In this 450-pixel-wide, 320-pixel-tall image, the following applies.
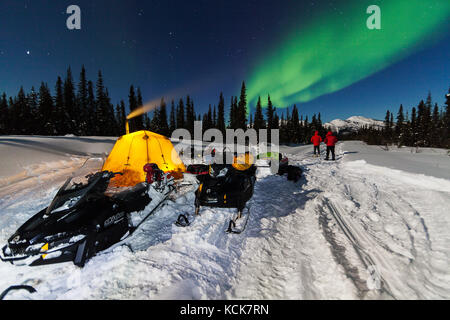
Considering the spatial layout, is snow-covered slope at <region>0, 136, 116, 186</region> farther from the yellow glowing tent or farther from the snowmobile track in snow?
the snowmobile track in snow

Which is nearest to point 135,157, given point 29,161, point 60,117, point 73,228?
point 73,228

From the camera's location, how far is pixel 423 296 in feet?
6.91

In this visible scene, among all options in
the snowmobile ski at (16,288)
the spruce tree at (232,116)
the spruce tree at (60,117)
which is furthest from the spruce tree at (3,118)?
the snowmobile ski at (16,288)

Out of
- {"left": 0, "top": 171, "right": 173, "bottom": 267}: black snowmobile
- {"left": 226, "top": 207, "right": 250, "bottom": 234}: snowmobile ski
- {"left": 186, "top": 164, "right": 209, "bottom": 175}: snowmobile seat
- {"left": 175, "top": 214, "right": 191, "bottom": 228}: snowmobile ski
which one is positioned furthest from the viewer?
{"left": 186, "top": 164, "right": 209, "bottom": 175}: snowmobile seat

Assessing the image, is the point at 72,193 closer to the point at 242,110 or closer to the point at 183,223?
the point at 183,223

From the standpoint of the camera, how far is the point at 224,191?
14.4ft

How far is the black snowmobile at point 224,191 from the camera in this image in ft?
13.8

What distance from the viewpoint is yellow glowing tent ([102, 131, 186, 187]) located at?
21.7 ft

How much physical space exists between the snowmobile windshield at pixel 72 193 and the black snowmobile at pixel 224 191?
1845 mm

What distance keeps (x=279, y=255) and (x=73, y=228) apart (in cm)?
325

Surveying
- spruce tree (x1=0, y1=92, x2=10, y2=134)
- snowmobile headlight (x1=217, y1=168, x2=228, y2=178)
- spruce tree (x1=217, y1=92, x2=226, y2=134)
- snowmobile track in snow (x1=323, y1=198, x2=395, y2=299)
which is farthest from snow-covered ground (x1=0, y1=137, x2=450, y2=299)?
spruce tree (x1=0, y1=92, x2=10, y2=134)

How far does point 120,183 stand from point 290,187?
20.6 ft

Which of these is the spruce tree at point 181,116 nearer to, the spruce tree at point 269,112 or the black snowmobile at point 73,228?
the spruce tree at point 269,112

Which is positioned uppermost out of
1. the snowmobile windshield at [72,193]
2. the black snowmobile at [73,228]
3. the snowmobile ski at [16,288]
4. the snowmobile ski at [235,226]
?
the snowmobile windshield at [72,193]
